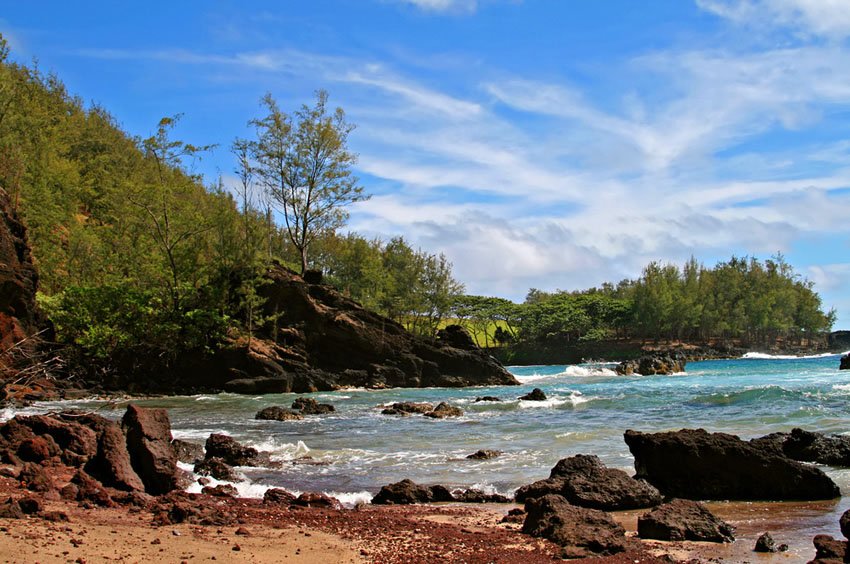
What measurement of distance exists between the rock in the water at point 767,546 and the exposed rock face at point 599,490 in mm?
2418

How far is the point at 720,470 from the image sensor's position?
430 inches

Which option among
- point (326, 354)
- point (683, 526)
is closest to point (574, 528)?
point (683, 526)

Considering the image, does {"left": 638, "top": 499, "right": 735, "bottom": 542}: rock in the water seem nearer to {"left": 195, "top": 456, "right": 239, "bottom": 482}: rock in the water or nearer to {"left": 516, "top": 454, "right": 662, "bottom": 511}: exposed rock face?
{"left": 516, "top": 454, "right": 662, "bottom": 511}: exposed rock face

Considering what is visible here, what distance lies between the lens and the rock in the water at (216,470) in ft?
37.8

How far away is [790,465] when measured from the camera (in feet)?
34.7

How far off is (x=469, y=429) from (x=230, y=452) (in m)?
8.14

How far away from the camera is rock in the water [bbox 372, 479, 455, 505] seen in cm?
1023

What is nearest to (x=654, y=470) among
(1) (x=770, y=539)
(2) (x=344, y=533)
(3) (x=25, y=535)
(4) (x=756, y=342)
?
(1) (x=770, y=539)

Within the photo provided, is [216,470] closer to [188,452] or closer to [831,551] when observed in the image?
[188,452]

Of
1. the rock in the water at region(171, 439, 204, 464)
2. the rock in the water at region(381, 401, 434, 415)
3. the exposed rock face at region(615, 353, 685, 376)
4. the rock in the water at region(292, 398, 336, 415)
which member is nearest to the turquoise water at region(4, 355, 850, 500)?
the rock in the water at region(292, 398, 336, 415)

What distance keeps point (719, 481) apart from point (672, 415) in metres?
12.9

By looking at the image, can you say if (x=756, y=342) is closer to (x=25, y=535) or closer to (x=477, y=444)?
(x=477, y=444)

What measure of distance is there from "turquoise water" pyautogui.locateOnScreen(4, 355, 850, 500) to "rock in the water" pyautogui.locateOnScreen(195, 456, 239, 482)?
409 millimetres

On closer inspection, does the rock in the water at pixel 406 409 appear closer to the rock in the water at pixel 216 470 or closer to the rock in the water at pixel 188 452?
the rock in the water at pixel 188 452
